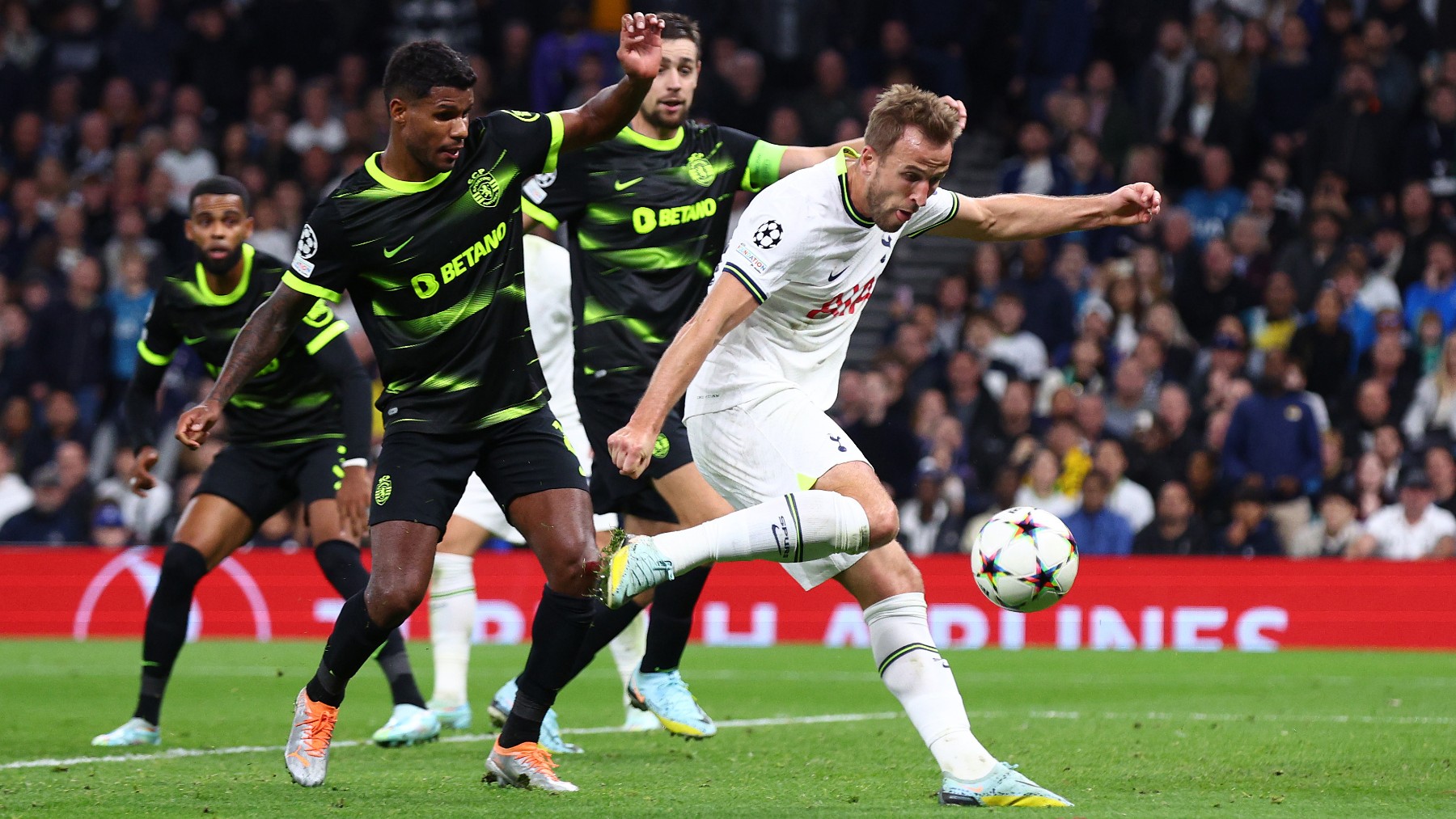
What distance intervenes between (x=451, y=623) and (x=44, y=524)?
883cm

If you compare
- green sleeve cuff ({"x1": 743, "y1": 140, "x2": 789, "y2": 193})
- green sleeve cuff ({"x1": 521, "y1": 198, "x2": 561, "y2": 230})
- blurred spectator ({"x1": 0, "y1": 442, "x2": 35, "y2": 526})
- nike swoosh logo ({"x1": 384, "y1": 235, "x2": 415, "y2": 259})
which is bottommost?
blurred spectator ({"x1": 0, "y1": 442, "x2": 35, "y2": 526})

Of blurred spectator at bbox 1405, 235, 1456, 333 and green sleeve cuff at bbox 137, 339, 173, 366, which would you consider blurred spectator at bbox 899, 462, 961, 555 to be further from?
green sleeve cuff at bbox 137, 339, 173, 366

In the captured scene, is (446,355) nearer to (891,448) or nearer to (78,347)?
(891,448)

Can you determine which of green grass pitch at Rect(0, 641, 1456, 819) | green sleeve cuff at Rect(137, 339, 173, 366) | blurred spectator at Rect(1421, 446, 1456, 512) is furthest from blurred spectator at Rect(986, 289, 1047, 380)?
green sleeve cuff at Rect(137, 339, 173, 366)

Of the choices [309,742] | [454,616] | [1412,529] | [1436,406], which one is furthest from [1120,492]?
[309,742]

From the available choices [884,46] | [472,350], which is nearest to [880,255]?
[472,350]

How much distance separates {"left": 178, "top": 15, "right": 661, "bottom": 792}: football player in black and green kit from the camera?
6133mm

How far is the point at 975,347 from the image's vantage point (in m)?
16.6

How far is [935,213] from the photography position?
6.37 meters

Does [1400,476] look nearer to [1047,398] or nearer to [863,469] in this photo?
[1047,398]

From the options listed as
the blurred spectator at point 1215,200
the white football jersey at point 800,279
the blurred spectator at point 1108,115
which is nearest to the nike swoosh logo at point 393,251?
the white football jersey at point 800,279

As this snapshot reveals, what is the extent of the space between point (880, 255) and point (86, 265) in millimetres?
13694

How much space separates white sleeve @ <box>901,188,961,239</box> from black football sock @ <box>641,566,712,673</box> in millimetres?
2125

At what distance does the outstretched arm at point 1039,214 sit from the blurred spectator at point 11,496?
40.9 ft
